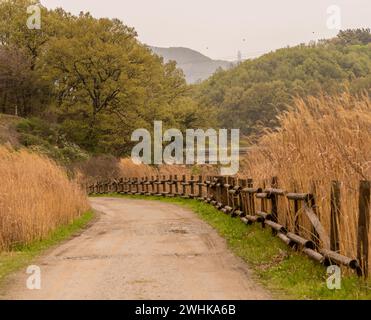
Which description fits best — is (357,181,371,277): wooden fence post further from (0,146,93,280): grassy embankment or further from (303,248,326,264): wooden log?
(0,146,93,280): grassy embankment

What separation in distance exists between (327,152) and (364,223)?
239 cm

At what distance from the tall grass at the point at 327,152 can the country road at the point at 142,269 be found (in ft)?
5.52

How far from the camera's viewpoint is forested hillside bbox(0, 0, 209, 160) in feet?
176

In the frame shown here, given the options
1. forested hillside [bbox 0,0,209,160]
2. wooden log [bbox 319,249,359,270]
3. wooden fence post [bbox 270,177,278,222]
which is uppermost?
forested hillside [bbox 0,0,209,160]

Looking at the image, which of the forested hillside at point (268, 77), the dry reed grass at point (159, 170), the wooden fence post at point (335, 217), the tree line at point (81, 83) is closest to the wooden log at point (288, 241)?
the wooden fence post at point (335, 217)

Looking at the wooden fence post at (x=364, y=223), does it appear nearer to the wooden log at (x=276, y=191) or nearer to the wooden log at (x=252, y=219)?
the wooden log at (x=276, y=191)

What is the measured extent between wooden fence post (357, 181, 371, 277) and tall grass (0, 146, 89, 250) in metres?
8.65

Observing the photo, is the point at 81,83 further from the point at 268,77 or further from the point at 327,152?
the point at 268,77

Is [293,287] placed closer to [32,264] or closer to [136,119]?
[32,264]

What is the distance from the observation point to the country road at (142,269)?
26.6 feet

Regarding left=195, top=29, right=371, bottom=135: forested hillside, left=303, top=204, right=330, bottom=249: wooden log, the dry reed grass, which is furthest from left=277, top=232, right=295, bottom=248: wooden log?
left=195, top=29, right=371, bottom=135: forested hillside

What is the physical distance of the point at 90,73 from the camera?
54062 millimetres

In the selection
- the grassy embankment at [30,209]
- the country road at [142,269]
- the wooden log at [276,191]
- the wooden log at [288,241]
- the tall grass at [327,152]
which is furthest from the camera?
the grassy embankment at [30,209]

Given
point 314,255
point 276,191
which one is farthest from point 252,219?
point 314,255
